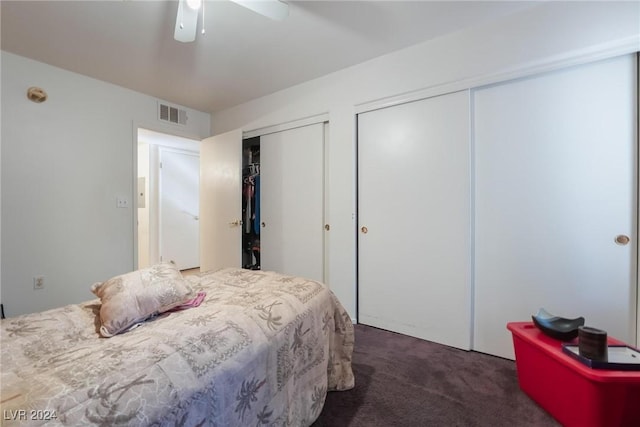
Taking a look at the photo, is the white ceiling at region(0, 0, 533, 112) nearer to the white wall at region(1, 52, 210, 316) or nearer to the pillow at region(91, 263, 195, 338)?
the white wall at region(1, 52, 210, 316)

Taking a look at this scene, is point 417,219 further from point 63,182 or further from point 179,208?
point 179,208

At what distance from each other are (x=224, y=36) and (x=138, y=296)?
6.30ft

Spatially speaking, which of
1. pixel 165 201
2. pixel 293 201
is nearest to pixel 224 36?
pixel 293 201

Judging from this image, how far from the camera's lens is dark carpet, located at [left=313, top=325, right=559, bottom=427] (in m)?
1.40

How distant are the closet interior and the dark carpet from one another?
6.44 feet

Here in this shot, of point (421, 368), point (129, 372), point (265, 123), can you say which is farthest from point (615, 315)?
A: point (265, 123)

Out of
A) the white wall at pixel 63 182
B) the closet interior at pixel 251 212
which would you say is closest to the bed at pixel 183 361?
the white wall at pixel 63 182

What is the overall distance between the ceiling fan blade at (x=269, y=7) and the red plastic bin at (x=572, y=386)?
2.29 metres

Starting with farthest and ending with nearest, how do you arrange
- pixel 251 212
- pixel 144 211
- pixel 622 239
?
pixel 144 211 → pixel 251 212 → pixel 622 239

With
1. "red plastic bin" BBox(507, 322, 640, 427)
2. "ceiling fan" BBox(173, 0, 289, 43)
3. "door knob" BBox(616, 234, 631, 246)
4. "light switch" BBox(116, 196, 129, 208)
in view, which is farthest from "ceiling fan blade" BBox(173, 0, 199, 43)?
"door knob" BBox(616, 234, 631, 246)

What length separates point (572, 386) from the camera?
1.29m

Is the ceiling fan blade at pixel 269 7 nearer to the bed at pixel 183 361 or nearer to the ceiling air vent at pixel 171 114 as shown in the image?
the bed at pixel 183 361

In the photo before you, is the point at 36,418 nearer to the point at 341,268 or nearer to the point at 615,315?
the point at 341,268

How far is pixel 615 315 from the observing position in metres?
1.64
